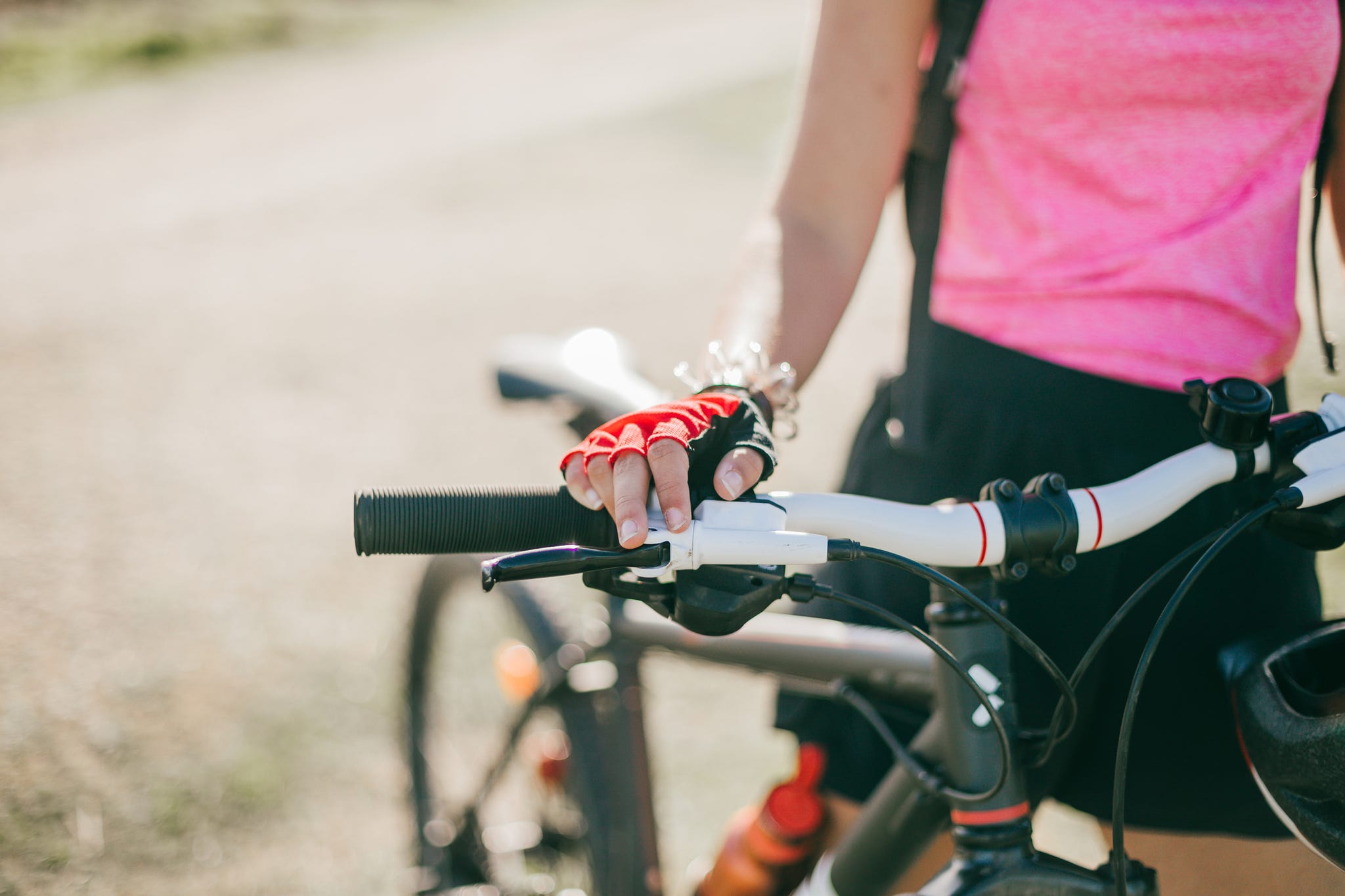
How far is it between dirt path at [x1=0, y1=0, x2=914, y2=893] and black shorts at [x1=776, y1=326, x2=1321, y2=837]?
1595mm

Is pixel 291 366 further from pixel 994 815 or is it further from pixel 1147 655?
pixel 1147 655

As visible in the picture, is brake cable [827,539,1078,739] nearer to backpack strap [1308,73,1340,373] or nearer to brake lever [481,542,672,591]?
brake lever [481,542,672,591]

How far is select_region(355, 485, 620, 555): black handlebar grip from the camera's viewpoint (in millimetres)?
886

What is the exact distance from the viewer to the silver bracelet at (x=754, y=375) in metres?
1.22

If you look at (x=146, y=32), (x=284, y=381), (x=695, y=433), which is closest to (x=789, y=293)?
(x=695, y=433)

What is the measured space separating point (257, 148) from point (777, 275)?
6.96 m

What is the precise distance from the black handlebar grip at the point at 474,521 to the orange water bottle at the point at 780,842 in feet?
2.68

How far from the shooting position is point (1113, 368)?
52.6 inches

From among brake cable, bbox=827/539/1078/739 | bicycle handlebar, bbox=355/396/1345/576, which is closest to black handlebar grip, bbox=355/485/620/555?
bicycle handlebar, bbox=355/396/1345/576

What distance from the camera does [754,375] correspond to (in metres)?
1.23

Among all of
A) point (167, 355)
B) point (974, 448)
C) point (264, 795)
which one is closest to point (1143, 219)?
point (974, 448)

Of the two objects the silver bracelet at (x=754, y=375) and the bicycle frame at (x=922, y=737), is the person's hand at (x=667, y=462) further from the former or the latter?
the bicycle frame at (x=922, y=737)

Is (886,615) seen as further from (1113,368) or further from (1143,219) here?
(1143,219)

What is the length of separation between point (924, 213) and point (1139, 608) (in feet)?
2.05
